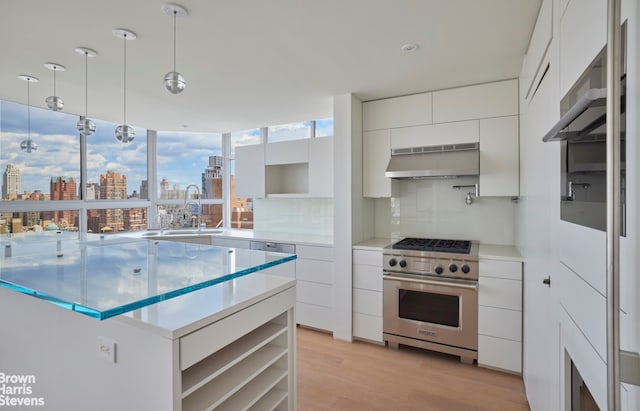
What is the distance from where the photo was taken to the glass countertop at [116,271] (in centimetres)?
99

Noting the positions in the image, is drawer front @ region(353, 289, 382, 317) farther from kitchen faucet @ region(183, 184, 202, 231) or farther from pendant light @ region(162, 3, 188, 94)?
kitchen faucet @ region(183, 184, 202, 231)

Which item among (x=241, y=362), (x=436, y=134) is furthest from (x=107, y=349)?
(x=436, y=134)

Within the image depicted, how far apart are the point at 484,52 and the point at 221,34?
1885 millimetres

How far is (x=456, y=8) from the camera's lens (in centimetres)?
182

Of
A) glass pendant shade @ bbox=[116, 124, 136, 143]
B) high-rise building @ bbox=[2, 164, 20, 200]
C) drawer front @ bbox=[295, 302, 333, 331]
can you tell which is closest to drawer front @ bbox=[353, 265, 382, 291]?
drawer front @ bbox=[295, 302, 333, 331]

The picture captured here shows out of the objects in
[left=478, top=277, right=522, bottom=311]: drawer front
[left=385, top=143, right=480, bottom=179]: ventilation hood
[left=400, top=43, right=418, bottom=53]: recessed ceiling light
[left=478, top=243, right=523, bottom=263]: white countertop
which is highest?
[left=400, top=43, right=418, bottom=53]: recessed ceiling light

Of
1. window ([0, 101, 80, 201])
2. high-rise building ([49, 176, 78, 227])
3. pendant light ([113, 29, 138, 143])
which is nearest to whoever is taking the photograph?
pendant light ([113, 29, 138, 143])

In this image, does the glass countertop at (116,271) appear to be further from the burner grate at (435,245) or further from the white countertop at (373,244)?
the burner grate at (435,245)

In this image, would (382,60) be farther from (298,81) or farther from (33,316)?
(33,316)

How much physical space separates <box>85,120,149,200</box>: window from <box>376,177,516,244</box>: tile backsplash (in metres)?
3.69

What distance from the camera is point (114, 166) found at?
4594 millimetres

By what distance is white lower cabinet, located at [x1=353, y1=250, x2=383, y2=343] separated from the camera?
307cm

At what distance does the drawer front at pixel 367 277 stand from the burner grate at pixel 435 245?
306 millimetres

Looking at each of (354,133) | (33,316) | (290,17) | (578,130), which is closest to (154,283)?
(33,316)
